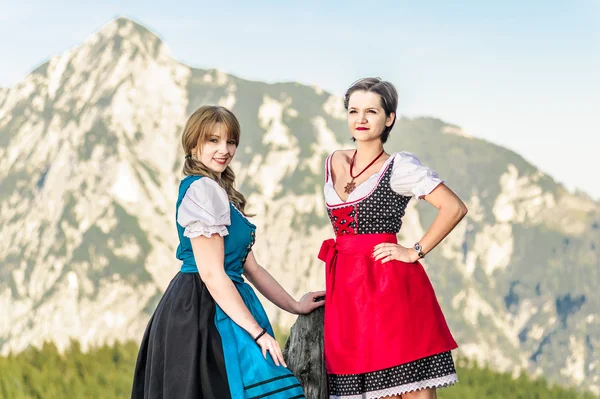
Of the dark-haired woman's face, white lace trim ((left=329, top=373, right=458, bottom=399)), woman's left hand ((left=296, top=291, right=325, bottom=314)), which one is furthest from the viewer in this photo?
woman's left hand ((left=296, top=291, right=325, bottom=314))

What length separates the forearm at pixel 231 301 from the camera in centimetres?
355

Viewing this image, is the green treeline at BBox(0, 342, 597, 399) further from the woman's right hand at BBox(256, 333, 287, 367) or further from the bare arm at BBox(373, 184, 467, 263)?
the bare arm at BBox(373, 184, 467, 263)

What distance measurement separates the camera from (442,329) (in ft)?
13.0

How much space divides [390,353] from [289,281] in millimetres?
188398

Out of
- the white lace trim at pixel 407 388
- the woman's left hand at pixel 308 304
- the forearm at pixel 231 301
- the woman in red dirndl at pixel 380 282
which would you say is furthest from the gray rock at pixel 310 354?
the forearm at pixel 231 301

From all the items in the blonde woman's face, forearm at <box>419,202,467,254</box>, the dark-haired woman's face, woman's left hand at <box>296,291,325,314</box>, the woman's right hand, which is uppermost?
the dark-haired woman's face

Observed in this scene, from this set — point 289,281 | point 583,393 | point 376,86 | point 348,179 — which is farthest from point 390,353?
point 289,281

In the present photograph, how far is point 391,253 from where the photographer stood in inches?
153

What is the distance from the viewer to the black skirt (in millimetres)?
3545

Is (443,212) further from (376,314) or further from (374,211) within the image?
(376,314)

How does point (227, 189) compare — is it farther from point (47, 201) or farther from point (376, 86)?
point (47, 201)

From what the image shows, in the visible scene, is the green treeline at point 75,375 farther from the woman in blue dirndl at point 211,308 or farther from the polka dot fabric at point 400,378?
the polka dot fabric at point 400,378

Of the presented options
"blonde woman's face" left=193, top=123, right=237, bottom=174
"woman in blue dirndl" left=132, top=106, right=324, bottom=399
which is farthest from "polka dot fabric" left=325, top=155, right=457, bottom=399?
"blonde woman's face" left=193, top=123, right=237, bottom=174

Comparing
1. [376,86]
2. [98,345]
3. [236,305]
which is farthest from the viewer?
[98,345]
